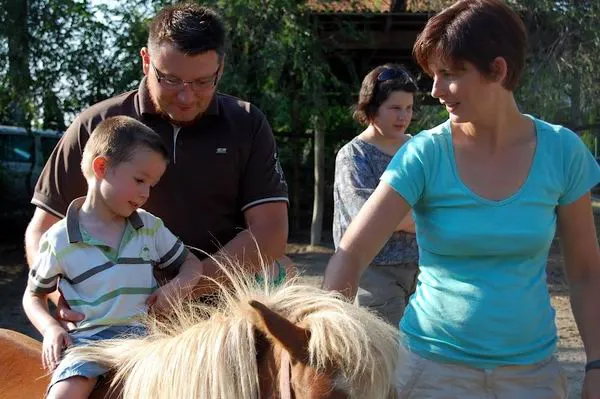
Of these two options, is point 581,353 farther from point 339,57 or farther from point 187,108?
point 339,57

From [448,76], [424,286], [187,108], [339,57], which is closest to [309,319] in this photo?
[424,286]

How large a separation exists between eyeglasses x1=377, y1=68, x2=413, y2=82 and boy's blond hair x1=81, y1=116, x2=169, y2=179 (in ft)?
7.72

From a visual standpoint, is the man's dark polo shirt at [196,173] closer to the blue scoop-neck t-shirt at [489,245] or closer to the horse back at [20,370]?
the horse back at [20,370]

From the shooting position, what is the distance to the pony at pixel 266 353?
5.38 ft

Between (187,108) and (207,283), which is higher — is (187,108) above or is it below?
above

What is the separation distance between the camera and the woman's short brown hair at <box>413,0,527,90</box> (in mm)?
2061

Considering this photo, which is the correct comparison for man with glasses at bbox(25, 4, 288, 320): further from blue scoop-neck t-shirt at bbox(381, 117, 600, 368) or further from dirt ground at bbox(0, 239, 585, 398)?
dirt ground at bbox(0, 239, 585, 398)

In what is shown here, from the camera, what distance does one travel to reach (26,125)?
1284 centimetres

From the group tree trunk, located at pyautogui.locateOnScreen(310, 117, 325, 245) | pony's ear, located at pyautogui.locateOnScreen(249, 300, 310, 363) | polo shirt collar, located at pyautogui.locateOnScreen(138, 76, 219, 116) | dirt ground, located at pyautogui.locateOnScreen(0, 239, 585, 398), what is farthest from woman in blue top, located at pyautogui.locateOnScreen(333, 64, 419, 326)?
tree trunk, located at pyautogui.locateOnScreen(310, 117, 325, 245)

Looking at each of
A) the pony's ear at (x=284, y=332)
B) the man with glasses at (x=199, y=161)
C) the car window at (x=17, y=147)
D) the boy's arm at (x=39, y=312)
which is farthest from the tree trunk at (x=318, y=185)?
the pony's ear at (x=284, y=332)

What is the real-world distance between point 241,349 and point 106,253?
688 millimetres

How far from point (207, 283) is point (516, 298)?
3.21ft

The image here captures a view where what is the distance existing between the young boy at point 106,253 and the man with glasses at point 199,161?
0.27 metres

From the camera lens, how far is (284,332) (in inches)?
65.2
